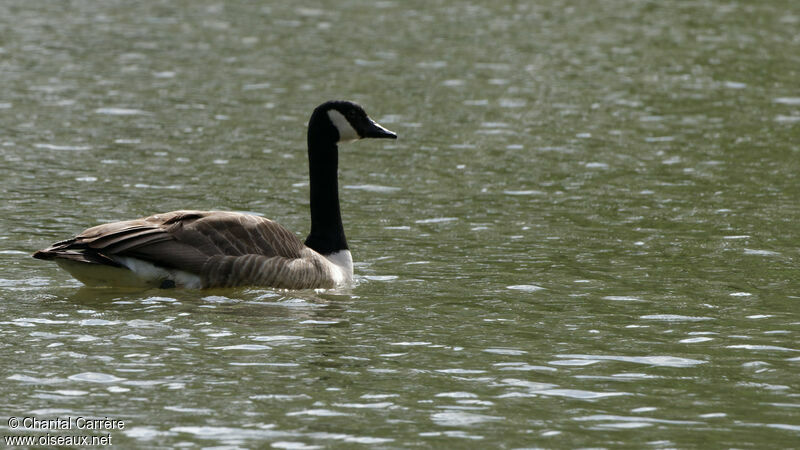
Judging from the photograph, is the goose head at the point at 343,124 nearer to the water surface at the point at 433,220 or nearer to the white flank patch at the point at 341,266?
the white flank patch at the point at 341,266

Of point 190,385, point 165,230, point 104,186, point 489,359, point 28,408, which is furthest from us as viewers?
point 104,186

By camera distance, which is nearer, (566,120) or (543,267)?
(543,267)

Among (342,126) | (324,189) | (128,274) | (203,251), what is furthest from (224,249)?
(342,126)

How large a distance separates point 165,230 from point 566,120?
45.4 feet

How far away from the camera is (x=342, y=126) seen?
1670cm

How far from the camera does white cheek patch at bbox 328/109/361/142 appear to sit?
54.6 feet

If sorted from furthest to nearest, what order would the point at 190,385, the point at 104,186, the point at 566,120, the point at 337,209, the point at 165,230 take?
the point at 566,120 < the point at 104,186 < the point at 337,209 < the point at 165,230 < the point at 190,385

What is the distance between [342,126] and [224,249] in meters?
2.54

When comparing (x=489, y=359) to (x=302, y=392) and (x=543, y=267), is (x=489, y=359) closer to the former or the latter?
(x=302, y=392)

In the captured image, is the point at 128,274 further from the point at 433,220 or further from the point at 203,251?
the point at 433,220

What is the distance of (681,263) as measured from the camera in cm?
1694

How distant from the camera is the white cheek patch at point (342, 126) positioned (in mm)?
16641

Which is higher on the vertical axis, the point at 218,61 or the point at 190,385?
the point at 218,61

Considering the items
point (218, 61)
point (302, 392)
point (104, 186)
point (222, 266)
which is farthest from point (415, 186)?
point (218, 61)
